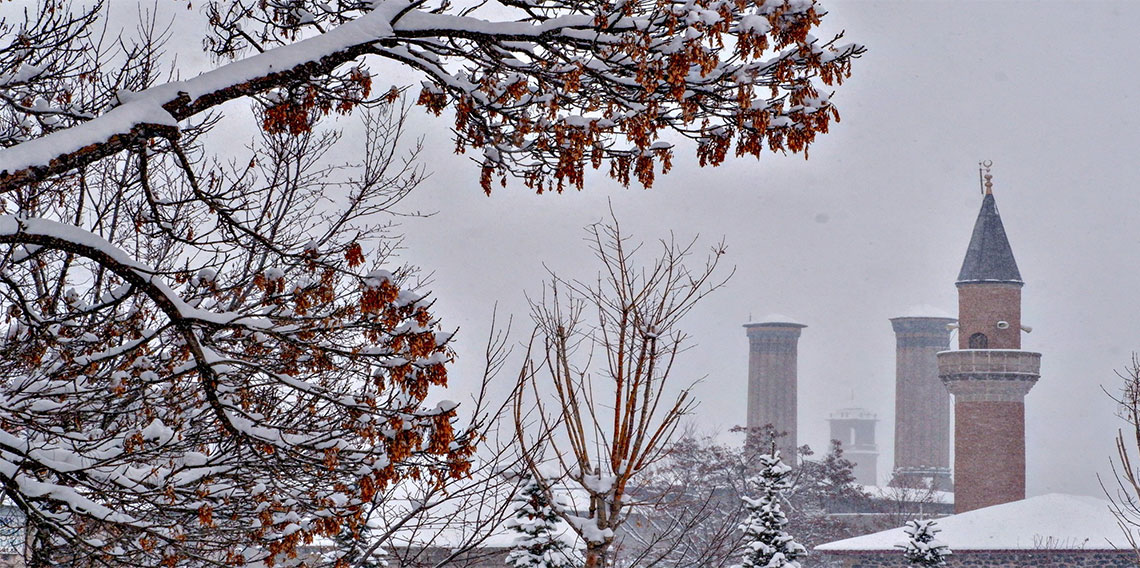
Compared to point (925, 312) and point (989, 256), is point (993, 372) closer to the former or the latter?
point (989, 256)

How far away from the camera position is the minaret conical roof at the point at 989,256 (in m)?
41.0

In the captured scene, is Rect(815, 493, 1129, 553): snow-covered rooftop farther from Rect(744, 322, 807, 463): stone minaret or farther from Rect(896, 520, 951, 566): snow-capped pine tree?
Rect(744, 322, 807, 463): stone minaret

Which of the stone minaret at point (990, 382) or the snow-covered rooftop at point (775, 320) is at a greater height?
the snow-covered rooftop at point (775, 320)

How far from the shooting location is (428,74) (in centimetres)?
496

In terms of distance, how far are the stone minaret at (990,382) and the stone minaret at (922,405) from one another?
1413 inches

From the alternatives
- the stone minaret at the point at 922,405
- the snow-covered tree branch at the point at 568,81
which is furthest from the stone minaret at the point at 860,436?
the snow-covered tree branch at the point at 568,81

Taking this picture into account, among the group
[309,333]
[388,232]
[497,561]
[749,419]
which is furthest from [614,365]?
[749,419]

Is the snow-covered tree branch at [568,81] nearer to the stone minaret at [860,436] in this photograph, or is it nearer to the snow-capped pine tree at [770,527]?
the snow-capped pine tree at [770,527]

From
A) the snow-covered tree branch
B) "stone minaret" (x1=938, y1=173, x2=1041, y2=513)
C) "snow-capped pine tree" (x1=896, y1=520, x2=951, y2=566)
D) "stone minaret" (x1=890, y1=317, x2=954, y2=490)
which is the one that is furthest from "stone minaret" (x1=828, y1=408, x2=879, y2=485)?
the snow-covered tree branch

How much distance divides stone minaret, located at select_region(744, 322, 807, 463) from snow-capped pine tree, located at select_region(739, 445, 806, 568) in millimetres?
60643

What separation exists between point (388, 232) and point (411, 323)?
893 cm

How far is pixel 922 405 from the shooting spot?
77.9 metres

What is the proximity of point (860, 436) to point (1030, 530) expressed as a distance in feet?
300

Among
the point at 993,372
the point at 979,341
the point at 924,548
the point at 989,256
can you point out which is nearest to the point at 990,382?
the point at 993,372
